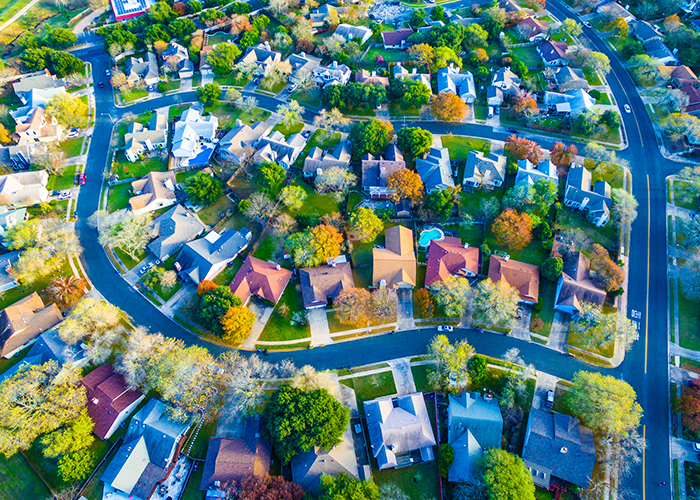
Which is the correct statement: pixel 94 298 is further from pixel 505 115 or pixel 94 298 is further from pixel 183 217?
pixel 505 115

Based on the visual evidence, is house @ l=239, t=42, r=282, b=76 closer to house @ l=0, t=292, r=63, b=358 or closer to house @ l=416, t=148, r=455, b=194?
house @ l=416, t=148, r=455, b=194

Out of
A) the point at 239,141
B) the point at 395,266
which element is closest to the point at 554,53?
the point at 395,266

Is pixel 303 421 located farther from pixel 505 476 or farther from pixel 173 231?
pixel 173 231

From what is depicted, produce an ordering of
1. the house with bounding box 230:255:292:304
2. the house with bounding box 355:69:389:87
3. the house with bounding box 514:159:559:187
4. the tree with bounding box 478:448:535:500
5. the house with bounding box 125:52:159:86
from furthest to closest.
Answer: the house with bounding box 125:52:159:86 → the house with bounding box 355:69:389:87 → the house with bounding box 514:159:559:187 → the house with bounding box 230:255:292:304 → the tree with bounding box 478:448:535:500

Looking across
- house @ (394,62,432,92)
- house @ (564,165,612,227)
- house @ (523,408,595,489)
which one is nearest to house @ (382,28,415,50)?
house @ (394,62,432,92)

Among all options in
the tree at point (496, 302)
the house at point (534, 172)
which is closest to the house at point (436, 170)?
the house at point (534, 172)

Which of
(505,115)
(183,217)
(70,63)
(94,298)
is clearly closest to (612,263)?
(505,115)
